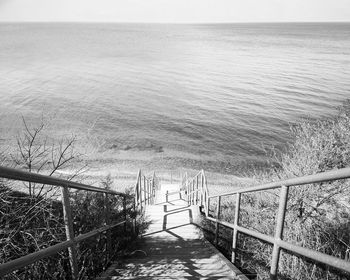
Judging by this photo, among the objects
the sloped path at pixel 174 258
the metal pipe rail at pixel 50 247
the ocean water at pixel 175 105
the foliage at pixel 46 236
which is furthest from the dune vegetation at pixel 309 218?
the ocean water at pixel 175 105

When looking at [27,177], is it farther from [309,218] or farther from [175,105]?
[175,105]

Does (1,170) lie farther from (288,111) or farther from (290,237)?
(288,111)

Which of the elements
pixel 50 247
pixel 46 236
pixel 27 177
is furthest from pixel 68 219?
pixel 46 236

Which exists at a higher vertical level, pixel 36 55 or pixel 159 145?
pixel 36 55

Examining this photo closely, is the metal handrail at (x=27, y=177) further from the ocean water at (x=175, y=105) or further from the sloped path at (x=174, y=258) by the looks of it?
the ocean water at (x=175, y=105)

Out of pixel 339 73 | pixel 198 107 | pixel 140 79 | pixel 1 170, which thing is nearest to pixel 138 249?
pixel 1 170

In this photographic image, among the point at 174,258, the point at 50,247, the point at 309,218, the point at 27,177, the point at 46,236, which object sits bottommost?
the point at 309,218

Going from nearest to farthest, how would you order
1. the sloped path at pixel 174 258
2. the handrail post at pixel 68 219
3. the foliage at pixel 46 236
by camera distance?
the handrail post at pixel 68 219 → the foliage at pixel 46 236 → the sloped path at pixel 174 258

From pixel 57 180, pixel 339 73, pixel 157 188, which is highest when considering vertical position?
pixel 339 73

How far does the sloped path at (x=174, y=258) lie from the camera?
3289 millimetres

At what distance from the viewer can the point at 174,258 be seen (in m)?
4.11

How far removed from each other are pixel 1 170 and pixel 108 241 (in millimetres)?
2936

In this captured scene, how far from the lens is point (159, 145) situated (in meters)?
24.2

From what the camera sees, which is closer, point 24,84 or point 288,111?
point 288,111
